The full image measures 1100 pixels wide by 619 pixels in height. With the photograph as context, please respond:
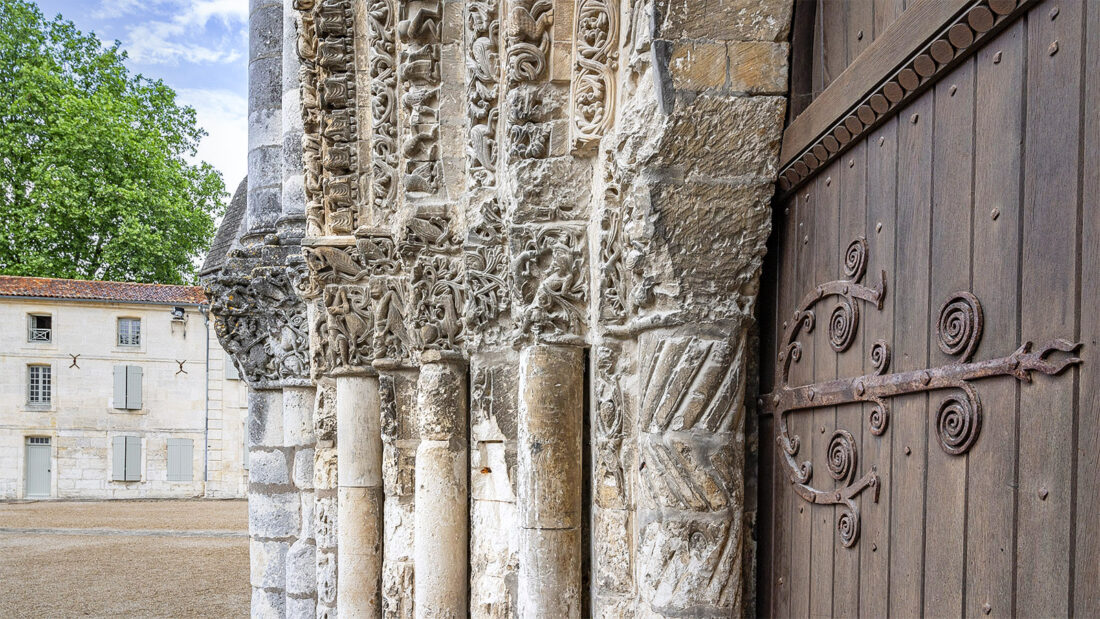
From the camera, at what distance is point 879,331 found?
198 cm

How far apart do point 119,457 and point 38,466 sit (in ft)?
7.15

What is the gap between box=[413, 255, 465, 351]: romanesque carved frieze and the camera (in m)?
4.05

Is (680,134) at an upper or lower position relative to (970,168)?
upper

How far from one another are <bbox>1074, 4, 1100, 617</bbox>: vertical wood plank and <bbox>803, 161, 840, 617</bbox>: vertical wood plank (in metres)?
0.86

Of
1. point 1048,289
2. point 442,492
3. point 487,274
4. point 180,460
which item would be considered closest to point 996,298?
point 1048,289

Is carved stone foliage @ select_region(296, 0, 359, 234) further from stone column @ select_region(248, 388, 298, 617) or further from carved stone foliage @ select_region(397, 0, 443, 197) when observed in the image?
stone column @ select_region(248, 388, 298, 617)

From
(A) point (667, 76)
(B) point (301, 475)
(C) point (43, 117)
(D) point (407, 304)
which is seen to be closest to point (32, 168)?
(C) point (43, 117)

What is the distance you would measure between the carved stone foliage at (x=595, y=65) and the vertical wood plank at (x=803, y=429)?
76cm

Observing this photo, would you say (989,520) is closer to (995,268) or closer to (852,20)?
(995,268)

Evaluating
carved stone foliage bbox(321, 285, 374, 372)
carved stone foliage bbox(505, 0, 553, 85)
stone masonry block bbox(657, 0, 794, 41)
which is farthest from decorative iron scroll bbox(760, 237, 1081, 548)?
carved stone foliage bbox(321, 285, 374, 372)

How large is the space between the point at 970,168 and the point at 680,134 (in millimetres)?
917

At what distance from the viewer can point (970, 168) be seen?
1.64m

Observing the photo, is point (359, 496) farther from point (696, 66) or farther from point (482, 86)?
point (696, 66)

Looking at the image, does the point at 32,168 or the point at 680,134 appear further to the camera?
the point at 32,168
